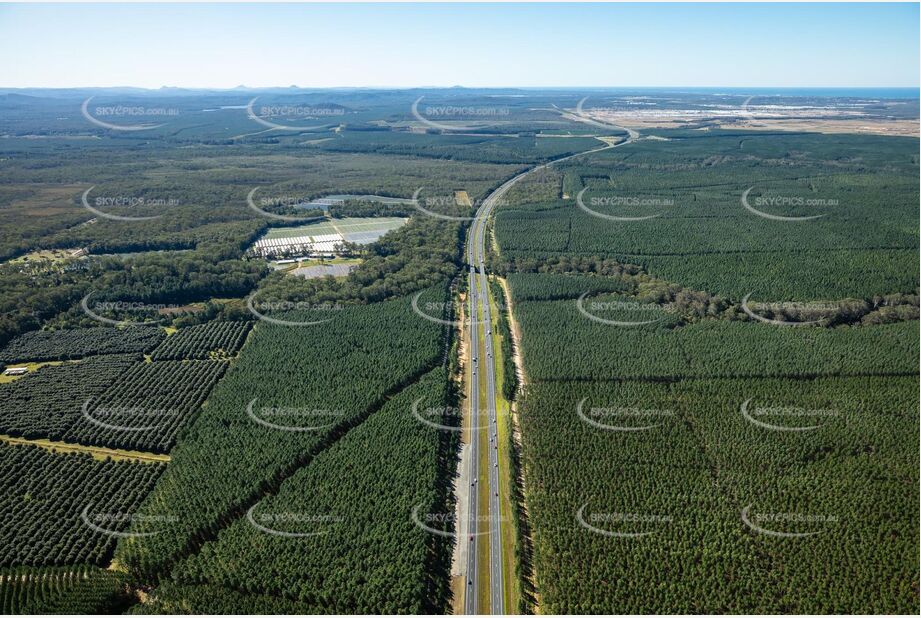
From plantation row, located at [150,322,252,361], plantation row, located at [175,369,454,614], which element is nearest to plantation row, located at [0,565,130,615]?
plantation row, located at [175,369,454,614]

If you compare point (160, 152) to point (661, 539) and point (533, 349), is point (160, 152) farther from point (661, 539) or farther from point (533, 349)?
point (661, 539)

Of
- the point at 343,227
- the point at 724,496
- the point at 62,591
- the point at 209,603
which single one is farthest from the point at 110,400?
the point at 343,227

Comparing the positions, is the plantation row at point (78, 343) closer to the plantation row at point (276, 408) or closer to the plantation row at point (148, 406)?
the plantation row at point (148, 406)

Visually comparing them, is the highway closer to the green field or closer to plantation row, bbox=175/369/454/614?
plantation row, bbox=175/369/454/614

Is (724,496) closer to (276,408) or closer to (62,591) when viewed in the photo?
(276,408)

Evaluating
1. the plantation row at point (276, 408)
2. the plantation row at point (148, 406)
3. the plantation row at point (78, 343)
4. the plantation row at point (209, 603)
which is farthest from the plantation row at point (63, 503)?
the plantation row at point (78, 343)

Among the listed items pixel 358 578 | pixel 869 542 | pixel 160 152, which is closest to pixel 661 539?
pixel 869 542
